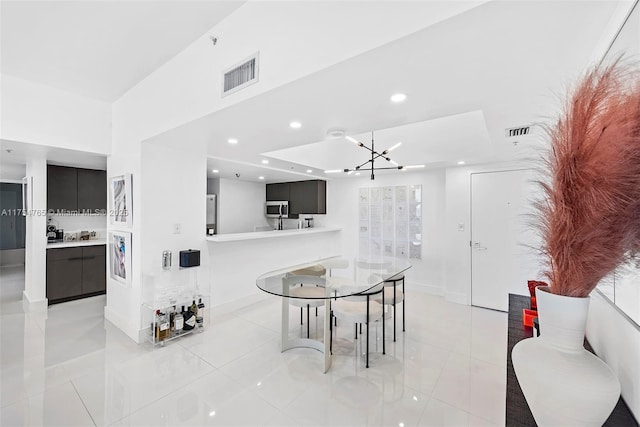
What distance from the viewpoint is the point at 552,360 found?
2.52 ft

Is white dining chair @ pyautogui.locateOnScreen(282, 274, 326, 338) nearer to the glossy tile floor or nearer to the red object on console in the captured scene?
the glossy tile floor

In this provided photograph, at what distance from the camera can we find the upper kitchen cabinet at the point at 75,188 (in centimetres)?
446

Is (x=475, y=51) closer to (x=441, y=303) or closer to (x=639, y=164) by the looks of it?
(x=639, y=164)

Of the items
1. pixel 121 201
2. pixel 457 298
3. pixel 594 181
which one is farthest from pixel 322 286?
pixel 457 298

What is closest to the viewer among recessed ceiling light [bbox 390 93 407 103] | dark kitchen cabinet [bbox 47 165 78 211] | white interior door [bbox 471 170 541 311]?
recessed ceiling light [bbox 390 93 407 103]

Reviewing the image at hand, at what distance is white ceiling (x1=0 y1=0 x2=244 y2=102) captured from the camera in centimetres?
188

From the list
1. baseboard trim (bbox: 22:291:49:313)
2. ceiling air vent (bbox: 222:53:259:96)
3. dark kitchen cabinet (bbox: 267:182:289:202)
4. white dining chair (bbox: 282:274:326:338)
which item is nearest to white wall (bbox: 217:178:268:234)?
dark kitchen cabinet (bbox: 267:182:289:202)

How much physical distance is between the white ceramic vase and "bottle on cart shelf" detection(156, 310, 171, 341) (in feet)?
11.1

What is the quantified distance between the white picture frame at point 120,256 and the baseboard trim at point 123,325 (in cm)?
48

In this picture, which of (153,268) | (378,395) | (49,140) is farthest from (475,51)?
(49,140)

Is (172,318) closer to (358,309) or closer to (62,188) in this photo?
(358,309)

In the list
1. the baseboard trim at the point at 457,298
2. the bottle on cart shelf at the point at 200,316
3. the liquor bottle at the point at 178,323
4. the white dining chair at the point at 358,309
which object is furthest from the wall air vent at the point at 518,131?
the liquor bottle at the point at 178,323

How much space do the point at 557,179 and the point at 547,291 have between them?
0.38 meters

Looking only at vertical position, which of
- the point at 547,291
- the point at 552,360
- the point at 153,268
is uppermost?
the point at 547,291
